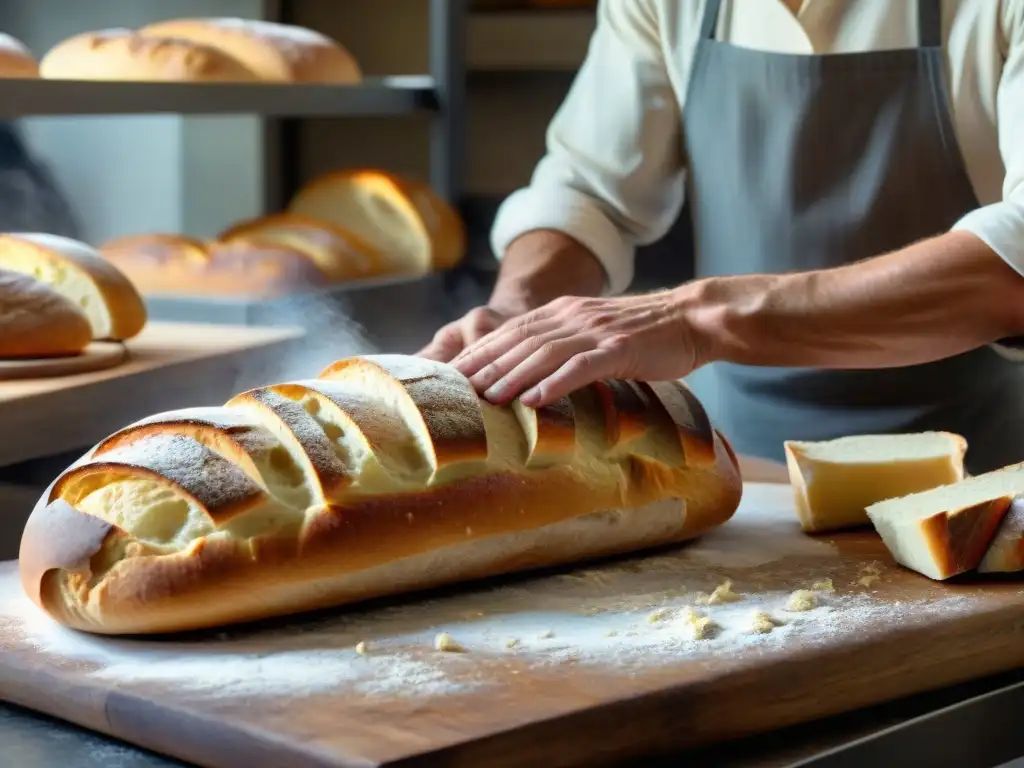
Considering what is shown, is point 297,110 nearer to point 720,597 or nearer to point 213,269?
point 213,269

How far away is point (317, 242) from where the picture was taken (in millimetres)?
2955

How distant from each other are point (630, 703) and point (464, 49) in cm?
263

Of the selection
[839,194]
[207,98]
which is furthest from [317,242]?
[839,194]

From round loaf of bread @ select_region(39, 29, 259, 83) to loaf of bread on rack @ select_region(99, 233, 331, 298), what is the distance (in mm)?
328

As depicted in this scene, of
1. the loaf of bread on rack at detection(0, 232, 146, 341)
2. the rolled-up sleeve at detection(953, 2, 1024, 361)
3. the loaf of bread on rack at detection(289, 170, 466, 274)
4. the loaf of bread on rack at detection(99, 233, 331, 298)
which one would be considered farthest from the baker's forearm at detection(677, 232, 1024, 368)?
the loaf of bread on rack at detection(289, 170, 466, 274)

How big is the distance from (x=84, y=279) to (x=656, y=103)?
868mm

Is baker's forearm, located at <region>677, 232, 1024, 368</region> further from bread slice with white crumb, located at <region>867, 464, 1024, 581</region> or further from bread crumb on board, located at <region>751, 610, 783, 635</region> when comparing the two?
bread crumb on board, located at <region>751, 610, 783, 635</region>

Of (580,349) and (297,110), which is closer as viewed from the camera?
(580,349)

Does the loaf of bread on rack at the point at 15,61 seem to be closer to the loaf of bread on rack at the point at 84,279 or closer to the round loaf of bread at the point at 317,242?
the loaf of bread on rack at the point at 84,279

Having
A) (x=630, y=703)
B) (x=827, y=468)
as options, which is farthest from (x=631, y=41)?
(x=630, y=703)

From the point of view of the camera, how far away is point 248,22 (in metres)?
3.04

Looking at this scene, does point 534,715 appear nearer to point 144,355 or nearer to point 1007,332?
point 1007,332

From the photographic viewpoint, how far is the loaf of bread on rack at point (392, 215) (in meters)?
3.23

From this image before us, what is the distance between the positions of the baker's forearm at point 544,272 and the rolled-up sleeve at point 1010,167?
1.95ft
